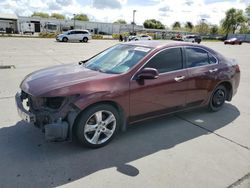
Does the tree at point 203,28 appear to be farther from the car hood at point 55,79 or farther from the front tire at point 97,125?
the front tire at point 97,125

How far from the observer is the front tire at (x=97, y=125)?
3.11 m

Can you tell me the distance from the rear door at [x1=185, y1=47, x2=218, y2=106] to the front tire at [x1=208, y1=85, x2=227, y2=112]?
1.03 feet

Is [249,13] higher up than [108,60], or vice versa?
[249,13]

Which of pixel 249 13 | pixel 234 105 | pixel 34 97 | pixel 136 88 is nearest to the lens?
pixel 34 97

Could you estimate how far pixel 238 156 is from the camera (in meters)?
3.32

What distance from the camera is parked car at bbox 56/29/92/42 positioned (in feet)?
97.6

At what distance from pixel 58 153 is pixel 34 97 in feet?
2.85

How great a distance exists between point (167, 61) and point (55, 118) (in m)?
2.17

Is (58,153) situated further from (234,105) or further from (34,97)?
(234,105)

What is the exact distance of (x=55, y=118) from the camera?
2.98 m

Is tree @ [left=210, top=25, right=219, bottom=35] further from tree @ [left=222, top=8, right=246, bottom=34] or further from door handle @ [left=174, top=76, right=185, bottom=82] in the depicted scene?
door handle @ [left=174, top=76, right=185, bottom=82]

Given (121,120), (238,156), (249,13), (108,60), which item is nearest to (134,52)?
(108,60)

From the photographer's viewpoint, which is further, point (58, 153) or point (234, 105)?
point (234, 105)

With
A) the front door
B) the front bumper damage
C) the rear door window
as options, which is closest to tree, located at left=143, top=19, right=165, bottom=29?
the rear door window
